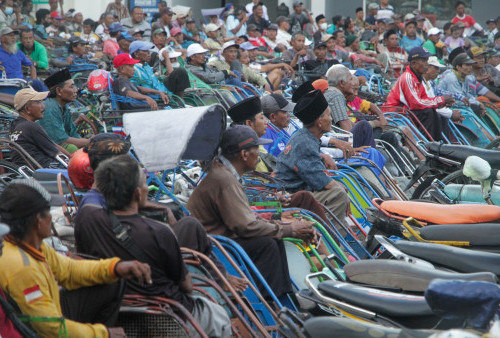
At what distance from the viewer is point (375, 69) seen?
55.0 feet

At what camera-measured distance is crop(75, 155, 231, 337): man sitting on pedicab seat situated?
4.21 m

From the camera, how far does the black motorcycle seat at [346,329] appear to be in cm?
392

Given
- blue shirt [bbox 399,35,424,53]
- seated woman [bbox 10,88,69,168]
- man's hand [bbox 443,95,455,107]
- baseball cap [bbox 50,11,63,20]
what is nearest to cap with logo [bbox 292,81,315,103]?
seated woman [bbox 10,88,69,168]

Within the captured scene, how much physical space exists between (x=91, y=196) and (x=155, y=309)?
2.74ft

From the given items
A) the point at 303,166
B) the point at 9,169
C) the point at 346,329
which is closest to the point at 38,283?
the point at 346,329

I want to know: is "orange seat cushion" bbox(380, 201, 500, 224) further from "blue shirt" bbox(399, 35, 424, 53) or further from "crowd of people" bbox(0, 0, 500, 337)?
"blue shirt" bbox(399, 35, 424, 53)

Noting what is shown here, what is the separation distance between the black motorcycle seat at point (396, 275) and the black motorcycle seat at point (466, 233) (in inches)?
42.8

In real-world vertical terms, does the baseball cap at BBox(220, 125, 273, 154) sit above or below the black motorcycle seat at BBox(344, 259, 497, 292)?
above

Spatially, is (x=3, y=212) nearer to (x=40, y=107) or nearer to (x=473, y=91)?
(x=40, y=107)

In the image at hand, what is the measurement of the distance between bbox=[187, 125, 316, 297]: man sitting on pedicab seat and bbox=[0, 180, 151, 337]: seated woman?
1.49 m

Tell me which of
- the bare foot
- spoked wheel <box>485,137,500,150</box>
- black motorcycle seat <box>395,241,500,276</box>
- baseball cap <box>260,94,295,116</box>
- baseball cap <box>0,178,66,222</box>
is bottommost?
spoked wheel <box>485,137,500,150</box>

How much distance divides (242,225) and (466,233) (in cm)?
174

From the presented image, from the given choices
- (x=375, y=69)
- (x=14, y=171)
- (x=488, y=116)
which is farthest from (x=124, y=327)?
(x=375, y=69)

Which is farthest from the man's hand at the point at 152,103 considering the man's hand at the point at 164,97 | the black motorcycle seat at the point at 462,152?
the black motorcycle seat at the point at 462,152
